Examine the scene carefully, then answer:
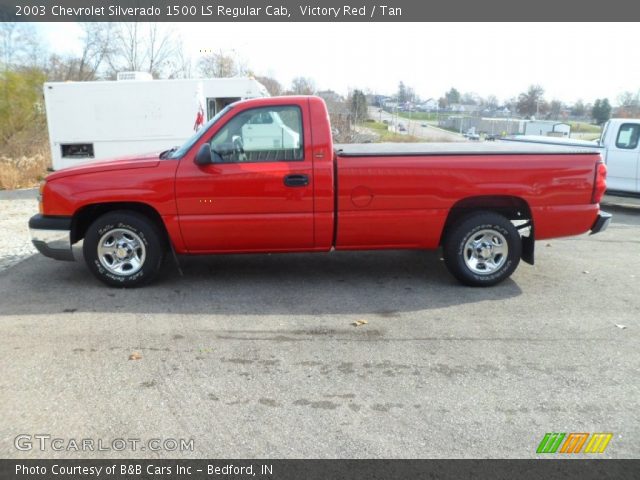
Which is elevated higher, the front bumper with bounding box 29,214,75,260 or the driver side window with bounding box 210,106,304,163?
the driver side window with bounding box 210,106,304,163

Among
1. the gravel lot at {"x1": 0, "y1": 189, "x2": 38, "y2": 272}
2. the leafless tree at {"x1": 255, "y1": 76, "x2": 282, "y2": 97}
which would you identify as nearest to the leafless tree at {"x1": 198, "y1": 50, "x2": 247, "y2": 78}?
the leafless tree at {"x1": 255, "y1": 76, "x2": 282, "y2": 97}

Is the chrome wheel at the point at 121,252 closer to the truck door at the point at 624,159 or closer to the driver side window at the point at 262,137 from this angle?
the driver side window at the point at 262,137

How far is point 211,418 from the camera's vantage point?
3.16 m

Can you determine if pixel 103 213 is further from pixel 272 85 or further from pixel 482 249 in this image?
pixel 272 85

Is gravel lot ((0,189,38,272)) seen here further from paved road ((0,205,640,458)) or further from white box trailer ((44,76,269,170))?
white box trailer ((44,76,269,170))

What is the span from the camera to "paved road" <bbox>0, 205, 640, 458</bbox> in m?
3.04

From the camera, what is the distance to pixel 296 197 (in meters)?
5.24

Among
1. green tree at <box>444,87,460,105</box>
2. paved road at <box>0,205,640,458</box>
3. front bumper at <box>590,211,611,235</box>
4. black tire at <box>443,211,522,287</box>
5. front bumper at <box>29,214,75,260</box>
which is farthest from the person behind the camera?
green tree at <box>444,87,460,105</box>

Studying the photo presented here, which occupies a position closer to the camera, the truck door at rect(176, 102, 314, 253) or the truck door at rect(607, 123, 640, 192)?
the truck door at rect(176, 102, 314, 253)

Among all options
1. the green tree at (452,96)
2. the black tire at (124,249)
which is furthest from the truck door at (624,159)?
the green tree at (452,96)

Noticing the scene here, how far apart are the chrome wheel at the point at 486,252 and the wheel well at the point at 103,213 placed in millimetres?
3351
